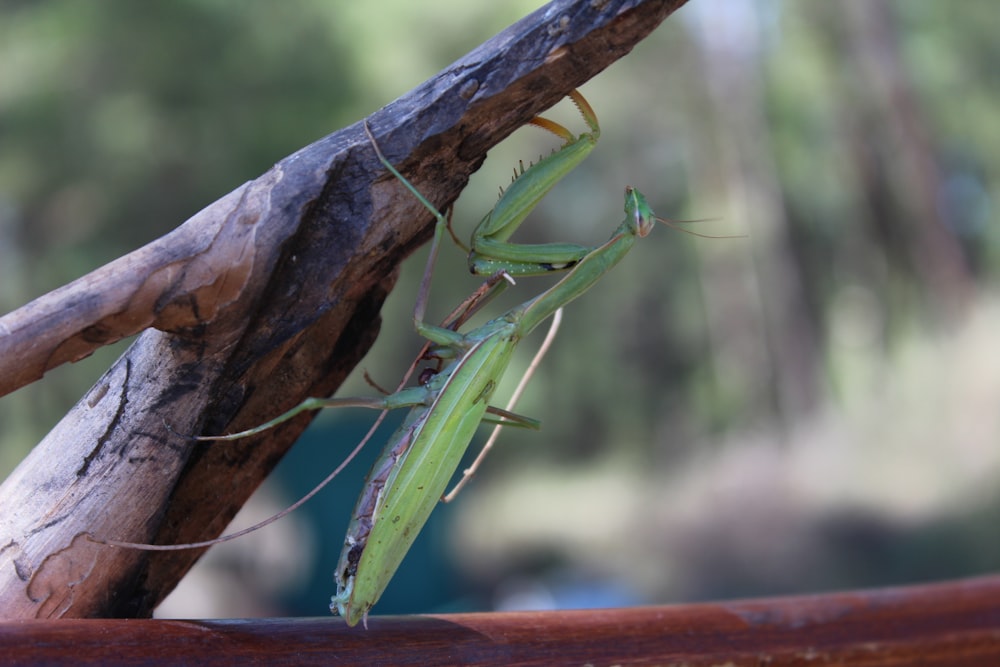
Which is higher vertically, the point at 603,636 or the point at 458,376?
the point at 458,376

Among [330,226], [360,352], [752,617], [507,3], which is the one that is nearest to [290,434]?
[360,352]

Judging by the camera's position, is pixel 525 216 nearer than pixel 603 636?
No

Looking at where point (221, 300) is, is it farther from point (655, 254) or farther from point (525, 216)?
point (655, 254)

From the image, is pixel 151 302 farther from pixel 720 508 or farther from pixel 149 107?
pixel 720 508

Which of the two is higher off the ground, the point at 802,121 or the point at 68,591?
Result: the point at 68,591

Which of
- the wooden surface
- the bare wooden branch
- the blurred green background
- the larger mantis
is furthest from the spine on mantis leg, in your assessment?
the blurred green background

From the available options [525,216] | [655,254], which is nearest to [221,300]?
[525,216]

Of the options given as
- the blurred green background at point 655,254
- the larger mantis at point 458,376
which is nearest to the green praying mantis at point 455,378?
the larger mantis at point 458,376
